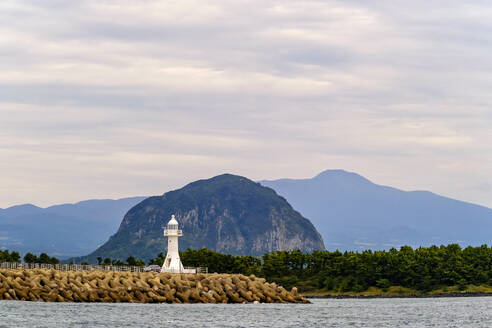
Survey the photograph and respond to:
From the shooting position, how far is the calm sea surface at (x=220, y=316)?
3059 inches

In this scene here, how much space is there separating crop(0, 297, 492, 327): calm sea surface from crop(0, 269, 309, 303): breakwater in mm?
3592

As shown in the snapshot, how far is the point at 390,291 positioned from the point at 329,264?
46.5 ft

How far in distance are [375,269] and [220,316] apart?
84.1 meters

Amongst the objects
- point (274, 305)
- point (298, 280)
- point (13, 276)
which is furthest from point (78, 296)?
point (298, 280)

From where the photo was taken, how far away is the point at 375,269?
168625 mm

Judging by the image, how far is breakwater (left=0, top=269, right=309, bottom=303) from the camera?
9850cm

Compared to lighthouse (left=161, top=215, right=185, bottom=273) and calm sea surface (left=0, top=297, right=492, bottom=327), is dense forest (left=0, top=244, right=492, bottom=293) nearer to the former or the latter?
lighthouse (left=161, top=215, right=185, bottom=273)

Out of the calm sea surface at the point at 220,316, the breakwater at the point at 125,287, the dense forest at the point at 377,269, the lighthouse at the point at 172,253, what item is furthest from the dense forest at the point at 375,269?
the calm sea surface at the point at 220,316

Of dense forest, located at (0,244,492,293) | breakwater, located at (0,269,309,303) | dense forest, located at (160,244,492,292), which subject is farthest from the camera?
dense forest, located at (160,244,492,292)

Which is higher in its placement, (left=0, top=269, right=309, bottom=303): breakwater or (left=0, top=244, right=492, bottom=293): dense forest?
(left=0, top=244, right=492, bottom=293): dense forest

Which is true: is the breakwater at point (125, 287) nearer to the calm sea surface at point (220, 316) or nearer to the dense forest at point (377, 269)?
the calm sea surface at point (220, 316)

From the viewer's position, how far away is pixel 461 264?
168 m

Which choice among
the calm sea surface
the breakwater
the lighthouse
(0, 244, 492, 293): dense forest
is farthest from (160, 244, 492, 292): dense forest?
the calm sea surface

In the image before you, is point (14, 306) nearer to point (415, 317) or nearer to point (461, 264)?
point (415, 317)
